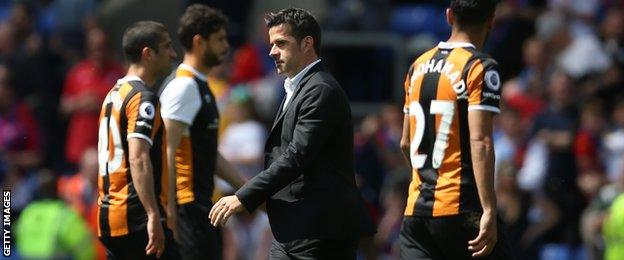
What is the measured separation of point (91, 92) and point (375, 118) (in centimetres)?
320

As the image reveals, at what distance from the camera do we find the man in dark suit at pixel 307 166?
323 inches

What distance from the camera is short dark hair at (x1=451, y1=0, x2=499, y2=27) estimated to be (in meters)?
8.40

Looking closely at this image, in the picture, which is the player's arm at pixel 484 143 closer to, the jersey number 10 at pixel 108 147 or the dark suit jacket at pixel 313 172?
the dark suit jacket at pixel 313 172

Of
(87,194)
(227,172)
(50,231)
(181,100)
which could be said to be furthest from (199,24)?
(87,194)

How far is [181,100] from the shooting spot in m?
9.68

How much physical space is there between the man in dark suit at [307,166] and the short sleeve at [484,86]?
0.73m

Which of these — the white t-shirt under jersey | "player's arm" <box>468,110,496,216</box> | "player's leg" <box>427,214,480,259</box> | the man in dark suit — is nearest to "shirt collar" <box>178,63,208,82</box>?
the white t-shirt under jersey

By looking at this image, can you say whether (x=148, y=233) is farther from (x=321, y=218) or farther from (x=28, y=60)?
(x=28, y=60)

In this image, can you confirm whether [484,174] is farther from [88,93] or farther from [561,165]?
[88,93]

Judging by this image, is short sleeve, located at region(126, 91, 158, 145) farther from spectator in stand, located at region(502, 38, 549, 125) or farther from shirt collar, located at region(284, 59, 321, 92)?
spectator in stand, located at region(502, 38, 549, 125)

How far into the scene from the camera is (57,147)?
57.4ft

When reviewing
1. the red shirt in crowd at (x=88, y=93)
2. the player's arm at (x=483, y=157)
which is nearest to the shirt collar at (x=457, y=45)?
the player's arm at (x=483, y=157)

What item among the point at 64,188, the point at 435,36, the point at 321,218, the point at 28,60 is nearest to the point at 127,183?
the point at 321,218

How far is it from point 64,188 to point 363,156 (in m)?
3.31
